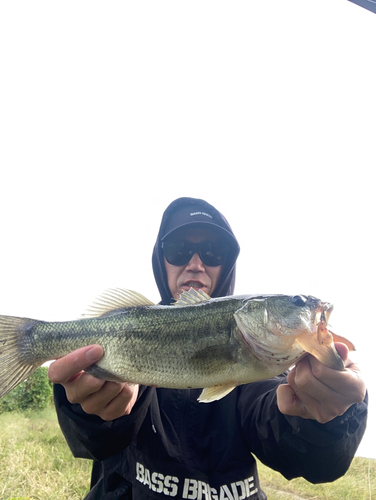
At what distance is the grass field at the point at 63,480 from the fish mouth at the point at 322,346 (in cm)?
612

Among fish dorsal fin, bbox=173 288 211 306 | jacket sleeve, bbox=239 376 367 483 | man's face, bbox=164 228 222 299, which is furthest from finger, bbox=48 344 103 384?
man's face, bbox=164 228 222 299

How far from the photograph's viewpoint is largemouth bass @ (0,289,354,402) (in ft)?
7.00

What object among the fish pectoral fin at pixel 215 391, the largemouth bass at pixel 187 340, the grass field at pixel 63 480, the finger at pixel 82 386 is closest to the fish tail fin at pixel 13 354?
the largemouth bass at pixel 187 340

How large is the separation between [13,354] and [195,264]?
2.34 meters

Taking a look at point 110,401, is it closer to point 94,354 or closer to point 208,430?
point 94,354

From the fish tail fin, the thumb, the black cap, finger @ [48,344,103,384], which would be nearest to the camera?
the thumb

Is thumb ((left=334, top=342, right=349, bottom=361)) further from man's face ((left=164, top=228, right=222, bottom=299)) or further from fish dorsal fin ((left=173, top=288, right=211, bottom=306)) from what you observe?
man's face ((left=164, top=228, right=222, bottom=299))

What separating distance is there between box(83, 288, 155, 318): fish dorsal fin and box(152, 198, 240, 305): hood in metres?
1.79

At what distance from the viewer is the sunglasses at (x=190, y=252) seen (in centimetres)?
423

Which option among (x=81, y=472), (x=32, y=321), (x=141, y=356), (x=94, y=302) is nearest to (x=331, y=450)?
(x=141, y=356)

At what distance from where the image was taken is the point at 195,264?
13.6ft

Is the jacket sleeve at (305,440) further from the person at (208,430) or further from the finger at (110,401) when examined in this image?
the finger at (110,401)

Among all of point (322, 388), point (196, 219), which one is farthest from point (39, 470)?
point (322, 388)

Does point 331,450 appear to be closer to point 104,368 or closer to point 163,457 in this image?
point 163,457
